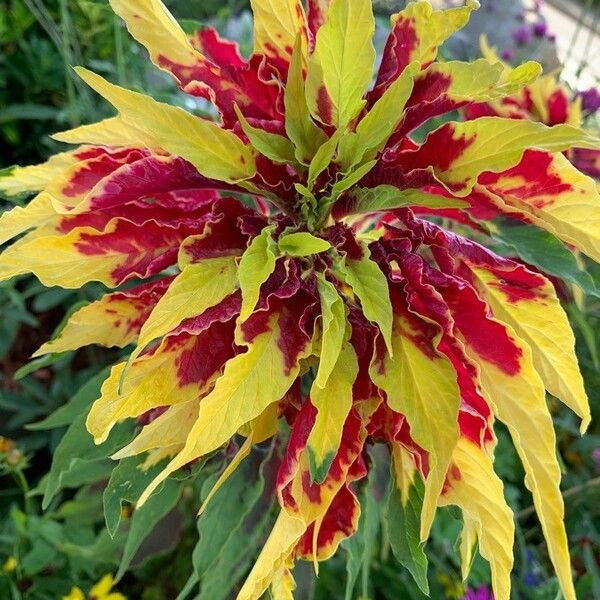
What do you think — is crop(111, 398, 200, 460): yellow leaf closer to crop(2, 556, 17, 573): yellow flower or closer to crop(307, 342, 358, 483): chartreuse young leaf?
crop(307, 342, 358, 483): chartreuse young leaf

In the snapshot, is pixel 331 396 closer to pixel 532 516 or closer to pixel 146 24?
pixel 146 24

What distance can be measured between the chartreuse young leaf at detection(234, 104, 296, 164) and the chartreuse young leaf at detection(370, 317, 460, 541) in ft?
0.40

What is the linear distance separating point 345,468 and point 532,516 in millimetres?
932

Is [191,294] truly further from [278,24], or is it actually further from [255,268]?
[278,24]

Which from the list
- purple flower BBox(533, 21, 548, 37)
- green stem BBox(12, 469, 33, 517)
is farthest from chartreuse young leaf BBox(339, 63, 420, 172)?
purple flower BBox(533, 21, 548, 37)

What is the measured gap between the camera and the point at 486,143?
37cm

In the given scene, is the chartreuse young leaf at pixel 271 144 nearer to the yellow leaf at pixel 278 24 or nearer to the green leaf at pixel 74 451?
the yellow leaf at pixel 278 24

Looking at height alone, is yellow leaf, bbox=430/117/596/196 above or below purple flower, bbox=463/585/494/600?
above

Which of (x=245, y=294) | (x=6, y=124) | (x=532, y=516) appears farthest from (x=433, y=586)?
(x=6, y=124)

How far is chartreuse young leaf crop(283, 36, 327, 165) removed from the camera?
15.3 inches

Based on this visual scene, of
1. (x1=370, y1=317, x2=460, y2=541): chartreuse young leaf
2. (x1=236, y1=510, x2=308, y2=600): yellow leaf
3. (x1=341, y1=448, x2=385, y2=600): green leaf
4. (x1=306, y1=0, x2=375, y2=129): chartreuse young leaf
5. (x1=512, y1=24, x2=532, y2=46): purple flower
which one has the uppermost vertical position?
(x1=306, y1=0, x2=375, y2=129): chartreuse young leaf

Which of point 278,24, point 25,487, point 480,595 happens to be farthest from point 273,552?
point 480,595

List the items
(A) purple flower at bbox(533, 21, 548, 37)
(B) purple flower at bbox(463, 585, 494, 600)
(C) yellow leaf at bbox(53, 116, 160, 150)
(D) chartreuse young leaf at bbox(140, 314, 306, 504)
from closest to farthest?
(D) chartreuse young leaf at bbox(140, 314, 306, 504) < (C) yellow leaf at bbox(53, 116, 160, 150) < (B) purple flower at bbox(463, 585, 494, 600) < (A) purple flower at bbox(533, 21, 548, 37)

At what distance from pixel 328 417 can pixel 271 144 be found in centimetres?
15
